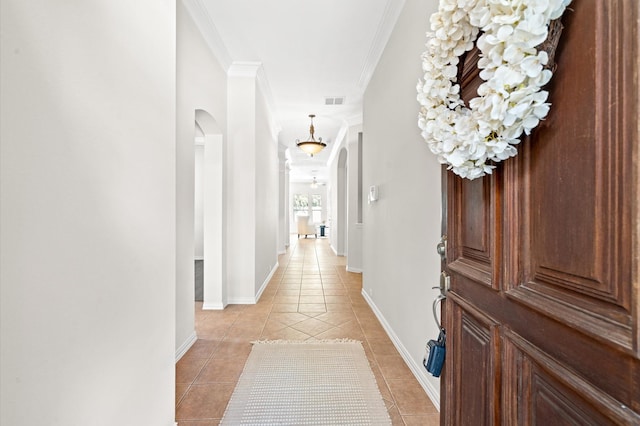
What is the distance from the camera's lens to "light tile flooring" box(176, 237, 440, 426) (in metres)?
1.83

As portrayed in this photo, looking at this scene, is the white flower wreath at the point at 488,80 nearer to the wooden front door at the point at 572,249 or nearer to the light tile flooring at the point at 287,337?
the wooden front door at the point at 572,249

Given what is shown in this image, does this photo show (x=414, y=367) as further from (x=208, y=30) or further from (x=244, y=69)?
(x=244, y=69)

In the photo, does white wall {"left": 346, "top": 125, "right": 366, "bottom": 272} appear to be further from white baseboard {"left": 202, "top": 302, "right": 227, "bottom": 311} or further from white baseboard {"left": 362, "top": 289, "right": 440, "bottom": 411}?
white baseboard {"left": 202, "top": 302, "right": 227, "bottom": 311}

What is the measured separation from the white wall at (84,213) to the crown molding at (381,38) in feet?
6.19

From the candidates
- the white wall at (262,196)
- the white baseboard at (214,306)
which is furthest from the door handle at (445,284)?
the white wall at (262,196)

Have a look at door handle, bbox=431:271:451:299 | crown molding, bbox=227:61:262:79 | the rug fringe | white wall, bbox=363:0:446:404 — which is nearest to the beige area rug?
the rug fringe

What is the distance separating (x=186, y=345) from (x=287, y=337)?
87 centimetres

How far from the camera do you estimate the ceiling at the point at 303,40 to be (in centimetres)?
270

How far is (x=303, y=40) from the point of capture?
3232 mm

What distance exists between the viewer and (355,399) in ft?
6.23

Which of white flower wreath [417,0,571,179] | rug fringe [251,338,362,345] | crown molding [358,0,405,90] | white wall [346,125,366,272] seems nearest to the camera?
white flower wreath [417,0,571,179]

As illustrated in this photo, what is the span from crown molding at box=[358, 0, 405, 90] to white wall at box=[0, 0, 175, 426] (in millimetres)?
1887

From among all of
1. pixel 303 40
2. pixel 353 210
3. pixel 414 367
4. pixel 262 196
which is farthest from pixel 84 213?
pixel 353 210

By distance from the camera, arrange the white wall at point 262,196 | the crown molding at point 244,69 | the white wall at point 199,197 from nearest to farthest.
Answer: the crown molding at point 244,69, the white wall at point 262,196, the white wall at point 199,197
